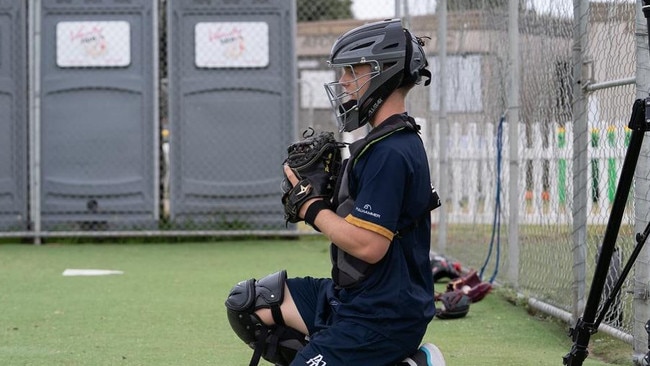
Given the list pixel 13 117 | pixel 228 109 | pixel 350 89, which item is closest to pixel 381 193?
pixel 350 89

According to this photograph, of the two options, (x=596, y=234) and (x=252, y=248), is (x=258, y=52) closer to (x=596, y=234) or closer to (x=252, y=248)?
(x=252, y=248)

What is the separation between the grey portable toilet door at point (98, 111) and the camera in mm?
12852

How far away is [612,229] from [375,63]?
1059 mm

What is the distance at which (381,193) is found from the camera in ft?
12.9

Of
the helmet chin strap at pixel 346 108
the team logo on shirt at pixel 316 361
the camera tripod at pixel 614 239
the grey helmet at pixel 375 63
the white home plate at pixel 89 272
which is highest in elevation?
the grey helmet at pixel 375 63

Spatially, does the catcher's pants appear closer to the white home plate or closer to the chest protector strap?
the chest protector strap

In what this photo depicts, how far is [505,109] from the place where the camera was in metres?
8.61

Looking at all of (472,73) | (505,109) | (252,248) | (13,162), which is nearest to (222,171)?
(252,248)

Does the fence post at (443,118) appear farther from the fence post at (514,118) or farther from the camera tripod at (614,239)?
the camera tripod at (614,239)

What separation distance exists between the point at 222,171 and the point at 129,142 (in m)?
1.14

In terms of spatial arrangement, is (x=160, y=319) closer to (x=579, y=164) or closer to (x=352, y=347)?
(x=579, y=164)

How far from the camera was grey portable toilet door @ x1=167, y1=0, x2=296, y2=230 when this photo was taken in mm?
12992

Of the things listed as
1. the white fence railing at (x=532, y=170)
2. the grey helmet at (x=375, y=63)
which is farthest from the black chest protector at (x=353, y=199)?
the white fence railing at (x=532, y=170)


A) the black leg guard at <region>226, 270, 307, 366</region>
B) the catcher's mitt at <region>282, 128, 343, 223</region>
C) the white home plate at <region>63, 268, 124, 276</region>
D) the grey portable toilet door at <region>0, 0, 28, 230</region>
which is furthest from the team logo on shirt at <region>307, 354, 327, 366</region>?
the grey portable toilet door at <region>0, 0, 28, 230</region>
